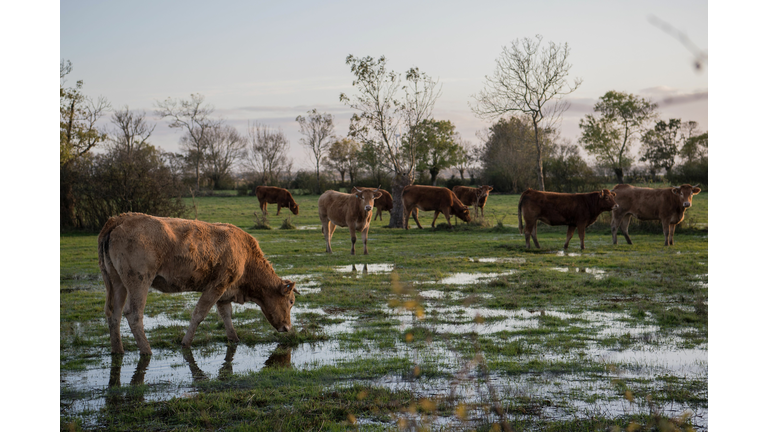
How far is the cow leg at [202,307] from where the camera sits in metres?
6.59

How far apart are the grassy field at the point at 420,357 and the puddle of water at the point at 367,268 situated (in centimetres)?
17

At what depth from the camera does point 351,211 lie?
15.8 meters

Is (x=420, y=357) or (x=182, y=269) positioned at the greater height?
(x=182, y=269)

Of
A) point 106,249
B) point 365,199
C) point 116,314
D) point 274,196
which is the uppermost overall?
point 274,196

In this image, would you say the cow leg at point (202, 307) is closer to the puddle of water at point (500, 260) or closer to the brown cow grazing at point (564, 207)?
the puddle of water at point (500, 260)

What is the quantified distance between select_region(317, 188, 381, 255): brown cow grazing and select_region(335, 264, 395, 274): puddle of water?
6.39 ft

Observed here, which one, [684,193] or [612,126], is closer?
[684,193]

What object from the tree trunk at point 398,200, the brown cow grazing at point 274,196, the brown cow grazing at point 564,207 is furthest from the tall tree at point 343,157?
the brown cow grazing at point 564,207

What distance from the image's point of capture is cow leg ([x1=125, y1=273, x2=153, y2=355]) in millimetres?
5996

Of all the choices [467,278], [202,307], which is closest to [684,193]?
[467,278]

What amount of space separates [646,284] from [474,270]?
11.8 feet

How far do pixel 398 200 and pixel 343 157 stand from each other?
39.8 m

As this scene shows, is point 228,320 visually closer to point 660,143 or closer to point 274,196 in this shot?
point 274,196

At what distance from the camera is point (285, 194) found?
34.8 m
